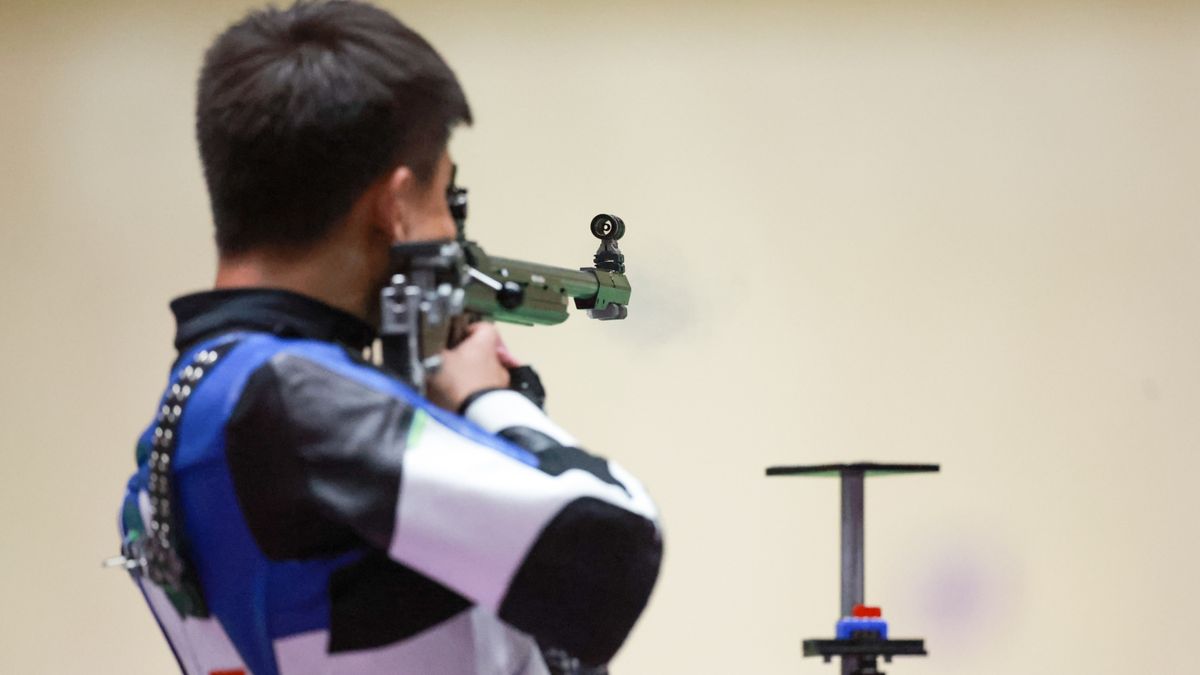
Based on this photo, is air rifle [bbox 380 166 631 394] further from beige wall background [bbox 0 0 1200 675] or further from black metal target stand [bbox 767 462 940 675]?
beige wall background [bbox 0 0 1200 675]

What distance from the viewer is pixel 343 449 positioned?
40.1 inches

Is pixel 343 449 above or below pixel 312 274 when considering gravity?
below

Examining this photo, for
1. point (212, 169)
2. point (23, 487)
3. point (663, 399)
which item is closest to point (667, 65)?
point (663, 399)

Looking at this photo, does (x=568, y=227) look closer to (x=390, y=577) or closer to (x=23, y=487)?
(x=23, y=487)

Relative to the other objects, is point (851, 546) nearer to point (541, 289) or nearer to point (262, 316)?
point (541, 289)

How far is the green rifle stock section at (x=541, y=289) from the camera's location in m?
1.29

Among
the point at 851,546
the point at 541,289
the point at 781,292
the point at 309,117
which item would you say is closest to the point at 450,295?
the point at 309,117

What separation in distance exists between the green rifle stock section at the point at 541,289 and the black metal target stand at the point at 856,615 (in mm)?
313

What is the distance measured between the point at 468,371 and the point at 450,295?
7 cm

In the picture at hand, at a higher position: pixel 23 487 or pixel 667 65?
pixel 667 65

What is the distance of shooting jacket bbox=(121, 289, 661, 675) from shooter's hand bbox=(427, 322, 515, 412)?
0.9 inches

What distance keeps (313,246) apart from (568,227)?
74.0 inches

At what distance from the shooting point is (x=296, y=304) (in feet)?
3.68

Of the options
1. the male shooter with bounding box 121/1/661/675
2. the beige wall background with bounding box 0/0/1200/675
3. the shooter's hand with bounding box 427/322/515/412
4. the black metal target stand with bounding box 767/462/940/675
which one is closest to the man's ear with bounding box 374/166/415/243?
the male shooter with bounding box 121/1/661/675
